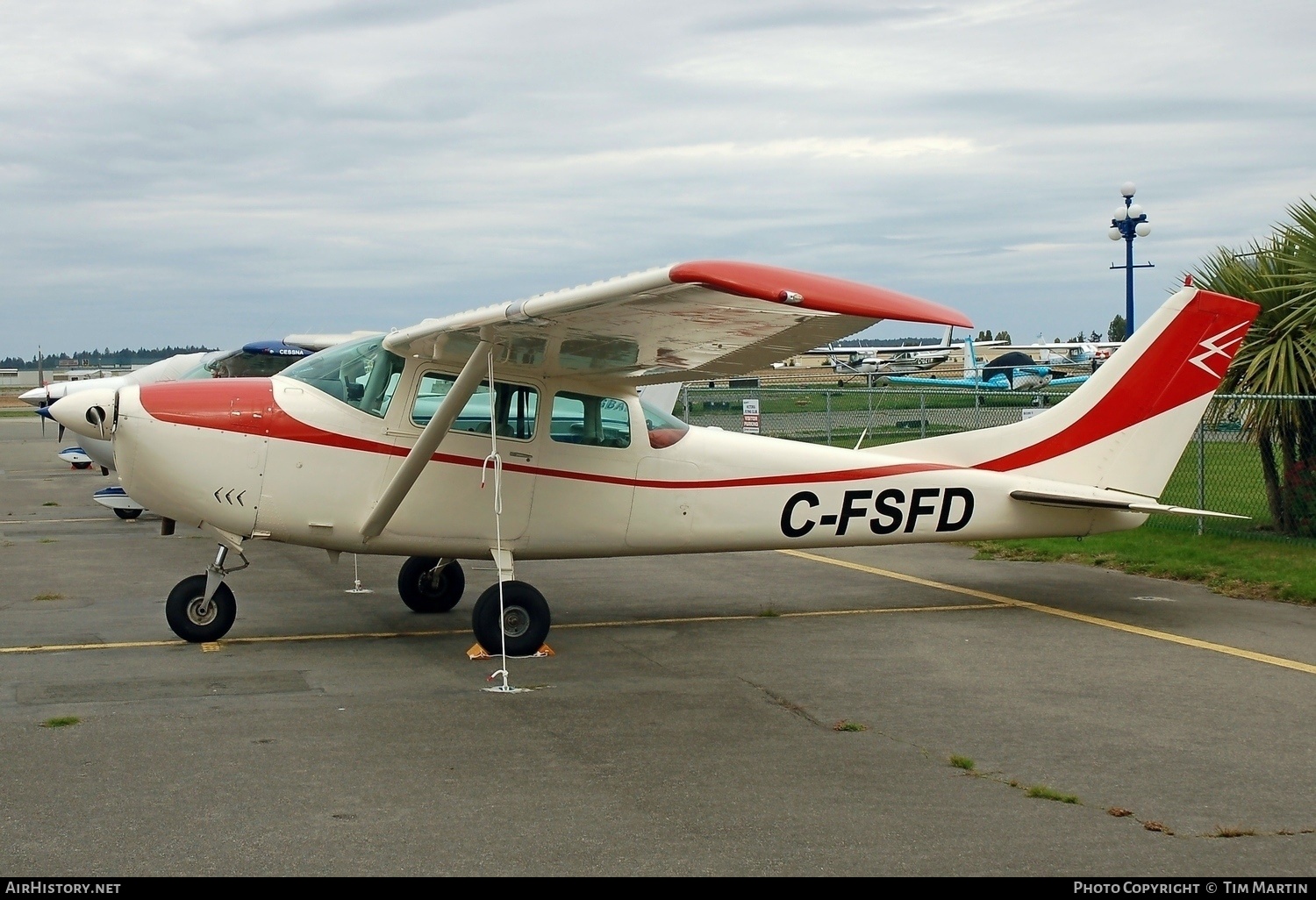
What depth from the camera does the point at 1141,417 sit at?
10492 millimetres

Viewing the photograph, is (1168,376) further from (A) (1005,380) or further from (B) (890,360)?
(B) (890,360)

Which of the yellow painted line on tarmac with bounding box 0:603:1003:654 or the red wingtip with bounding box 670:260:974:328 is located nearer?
the red wingtip with bounding box 670:260:974:328

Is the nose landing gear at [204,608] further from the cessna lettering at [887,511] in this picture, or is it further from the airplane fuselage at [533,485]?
the cessna lettering at [887,511]

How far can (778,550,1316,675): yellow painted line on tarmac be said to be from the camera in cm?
827

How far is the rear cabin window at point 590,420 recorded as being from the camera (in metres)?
9.31

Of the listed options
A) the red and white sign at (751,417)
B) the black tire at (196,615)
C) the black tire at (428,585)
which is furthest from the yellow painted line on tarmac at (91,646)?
the red and white sign at (751,417)

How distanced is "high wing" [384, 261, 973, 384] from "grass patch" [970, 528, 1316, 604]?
202 inches

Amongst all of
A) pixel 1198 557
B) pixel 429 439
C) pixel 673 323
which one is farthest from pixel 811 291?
pixel 1198 557

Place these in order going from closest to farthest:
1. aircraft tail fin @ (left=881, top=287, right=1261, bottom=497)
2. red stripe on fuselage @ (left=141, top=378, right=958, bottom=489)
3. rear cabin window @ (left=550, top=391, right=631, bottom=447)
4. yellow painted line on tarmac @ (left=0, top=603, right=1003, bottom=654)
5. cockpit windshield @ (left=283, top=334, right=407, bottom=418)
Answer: red stripe on fuselage @ (left=141, top=378, right=958, bottom=489) → yellow painted line on tarmac @ (left=0, top=603, right=1003, bottom=654) → cockpit windshield @ (left=283, top=334, right=407, bottom=418) → rear cabin window @ (left=550, top=391, right=631, bottom=447) → aircraft tail fin @ (left=881, top=287, right=1261, bottom=497)

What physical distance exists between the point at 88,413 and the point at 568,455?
3.21 metres

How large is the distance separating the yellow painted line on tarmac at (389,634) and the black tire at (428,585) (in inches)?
28.2

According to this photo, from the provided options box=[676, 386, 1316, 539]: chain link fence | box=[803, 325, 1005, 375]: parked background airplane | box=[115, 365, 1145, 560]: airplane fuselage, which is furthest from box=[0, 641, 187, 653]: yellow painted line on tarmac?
box=[803, 325, 1005, 375]: parked background airplane

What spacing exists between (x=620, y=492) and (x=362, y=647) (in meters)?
2.12

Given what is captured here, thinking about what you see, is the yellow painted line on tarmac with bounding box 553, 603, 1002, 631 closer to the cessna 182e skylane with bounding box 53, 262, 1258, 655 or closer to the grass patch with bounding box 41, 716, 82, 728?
the cessna 182e skylane with bounding box 53, 262, 1258, 655
